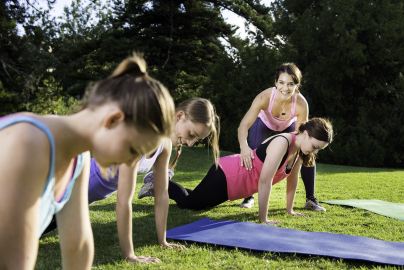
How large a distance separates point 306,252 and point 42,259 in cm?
176

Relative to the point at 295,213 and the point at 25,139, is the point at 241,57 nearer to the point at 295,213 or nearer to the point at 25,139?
the point at 295,213

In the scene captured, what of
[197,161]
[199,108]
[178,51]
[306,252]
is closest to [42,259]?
[199,108]

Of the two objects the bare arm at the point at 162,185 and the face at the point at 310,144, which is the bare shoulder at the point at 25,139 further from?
the face at the point at 310,144

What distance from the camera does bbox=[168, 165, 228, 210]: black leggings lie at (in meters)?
5.16

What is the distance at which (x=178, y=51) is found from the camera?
20.3 meters

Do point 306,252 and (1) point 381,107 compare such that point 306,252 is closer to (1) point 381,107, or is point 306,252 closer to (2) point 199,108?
(2) point 199,108

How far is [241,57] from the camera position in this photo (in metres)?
16.7

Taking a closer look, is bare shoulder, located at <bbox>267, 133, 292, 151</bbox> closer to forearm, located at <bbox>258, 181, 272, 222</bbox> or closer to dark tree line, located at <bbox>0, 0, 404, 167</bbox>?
forearm, located at <bbox>258, 181, 272, 222</bbox>

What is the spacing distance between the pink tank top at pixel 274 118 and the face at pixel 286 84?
262 millimetres

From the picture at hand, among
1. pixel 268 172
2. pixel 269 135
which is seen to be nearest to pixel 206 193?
pixel 268 172

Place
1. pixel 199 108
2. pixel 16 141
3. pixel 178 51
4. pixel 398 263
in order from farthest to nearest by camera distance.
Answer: pixel 178 51 < pixel 199 108 < pixel 398 263 < pixel 16 141

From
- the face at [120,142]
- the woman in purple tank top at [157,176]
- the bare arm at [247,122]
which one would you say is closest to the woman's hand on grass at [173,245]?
the woman in purple tank top at [157,176]

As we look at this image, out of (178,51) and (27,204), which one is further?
(178,51)

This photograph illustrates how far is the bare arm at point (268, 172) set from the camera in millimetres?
A: 4574
